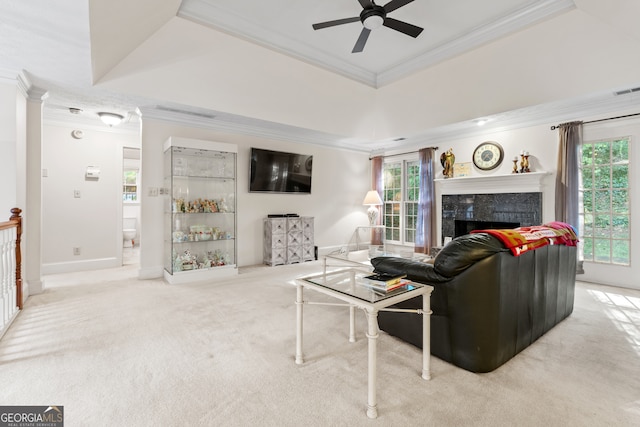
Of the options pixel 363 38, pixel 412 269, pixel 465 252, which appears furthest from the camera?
pixel 363 38

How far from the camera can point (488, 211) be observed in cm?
526

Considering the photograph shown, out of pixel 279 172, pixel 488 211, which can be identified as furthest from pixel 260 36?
pixel 488 211

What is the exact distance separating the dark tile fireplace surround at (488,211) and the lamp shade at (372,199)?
147 centimetres

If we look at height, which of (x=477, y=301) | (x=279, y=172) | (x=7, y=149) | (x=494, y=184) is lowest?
(x=477, y=301)

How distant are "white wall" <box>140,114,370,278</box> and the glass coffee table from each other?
3.47 m

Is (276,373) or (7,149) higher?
Answer: (7,149)

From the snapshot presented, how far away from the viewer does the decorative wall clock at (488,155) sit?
5.22 meters

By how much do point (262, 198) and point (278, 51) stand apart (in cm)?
258

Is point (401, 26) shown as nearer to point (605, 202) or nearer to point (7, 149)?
point (605, 202)

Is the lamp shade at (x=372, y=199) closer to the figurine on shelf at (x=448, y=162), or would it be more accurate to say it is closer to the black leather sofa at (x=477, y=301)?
the figurine on shelf at (x=448, y=162)

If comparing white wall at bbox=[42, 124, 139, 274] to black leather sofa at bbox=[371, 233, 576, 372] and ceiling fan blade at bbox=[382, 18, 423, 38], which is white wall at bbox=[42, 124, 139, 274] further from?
black leather sofa at bbox=[371, 233, 576, 372]

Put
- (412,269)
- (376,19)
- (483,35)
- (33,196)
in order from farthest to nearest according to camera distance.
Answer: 1. (483,35)
2. (33,196)
3. (376,19)
4. (412,269)

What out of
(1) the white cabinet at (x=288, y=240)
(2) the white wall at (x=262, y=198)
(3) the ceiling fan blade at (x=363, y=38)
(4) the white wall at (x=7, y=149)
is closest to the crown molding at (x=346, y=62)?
(3) the ceiling fan blade at (x=363, y=38)

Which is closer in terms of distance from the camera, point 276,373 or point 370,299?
point 370,299
